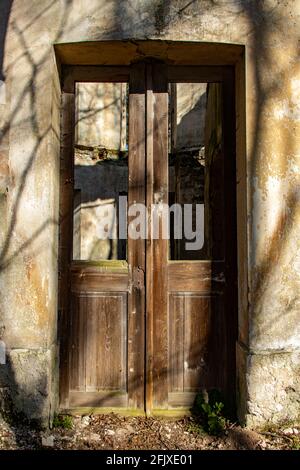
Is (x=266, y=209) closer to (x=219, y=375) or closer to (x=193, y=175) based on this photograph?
(x=219, y=375)

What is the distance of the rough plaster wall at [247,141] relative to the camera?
292 cm

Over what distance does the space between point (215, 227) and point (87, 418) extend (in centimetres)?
189

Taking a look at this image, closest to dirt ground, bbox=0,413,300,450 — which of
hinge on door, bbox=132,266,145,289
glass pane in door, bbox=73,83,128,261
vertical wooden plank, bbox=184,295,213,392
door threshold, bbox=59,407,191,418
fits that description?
door threshold, bbox=59,407,191,418

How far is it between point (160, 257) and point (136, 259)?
0.66 feet

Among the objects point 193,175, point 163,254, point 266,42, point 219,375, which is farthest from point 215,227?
point 193,175

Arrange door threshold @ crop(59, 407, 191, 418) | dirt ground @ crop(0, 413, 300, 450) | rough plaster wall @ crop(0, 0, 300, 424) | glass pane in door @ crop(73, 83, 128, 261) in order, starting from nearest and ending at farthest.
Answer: dirt ground @ crop(0, 413, 300, 450)
rough plaster wall @ crop(0, 0, 300, 424)
door threshold @ crop(59, 407, 191, 418)
glass pane in door @ crop(73, 83, 128, 261)

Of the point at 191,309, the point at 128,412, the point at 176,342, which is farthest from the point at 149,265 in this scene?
the point at 128,412

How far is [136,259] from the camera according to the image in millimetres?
3205

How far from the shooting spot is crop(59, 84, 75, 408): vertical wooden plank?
10.5 ft

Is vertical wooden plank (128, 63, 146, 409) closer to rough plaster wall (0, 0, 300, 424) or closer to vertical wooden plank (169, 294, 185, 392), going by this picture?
vertical wooden plank (169, 294, 185, 392)

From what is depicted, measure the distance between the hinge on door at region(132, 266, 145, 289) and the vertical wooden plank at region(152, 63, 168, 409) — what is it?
9 cm

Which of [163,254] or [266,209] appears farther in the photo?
[163,254]

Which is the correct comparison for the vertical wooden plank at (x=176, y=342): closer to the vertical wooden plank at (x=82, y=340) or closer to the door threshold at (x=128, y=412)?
the door threshold at (x=128, y=412)

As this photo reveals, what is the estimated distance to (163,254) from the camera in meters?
3.21
